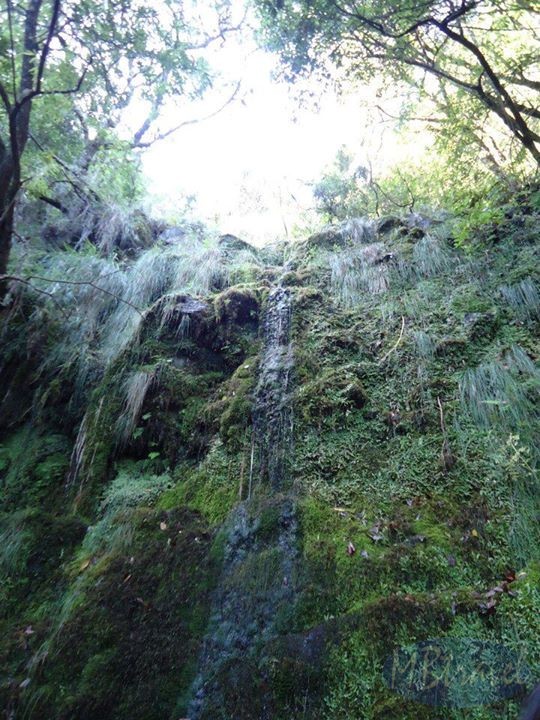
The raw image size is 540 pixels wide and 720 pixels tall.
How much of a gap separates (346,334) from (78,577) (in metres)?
3.48

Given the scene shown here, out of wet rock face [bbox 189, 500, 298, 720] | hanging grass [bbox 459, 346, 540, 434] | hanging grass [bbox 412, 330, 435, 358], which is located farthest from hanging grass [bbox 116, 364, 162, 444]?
hanging grass [bbox 459, 346, 540, 434]

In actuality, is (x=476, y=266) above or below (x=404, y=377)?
above

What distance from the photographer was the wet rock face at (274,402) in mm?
3723

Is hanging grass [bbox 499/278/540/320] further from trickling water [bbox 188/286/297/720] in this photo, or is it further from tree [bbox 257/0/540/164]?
trickling water [bbox 188/286/297/720]

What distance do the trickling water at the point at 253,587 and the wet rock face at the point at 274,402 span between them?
0.01m

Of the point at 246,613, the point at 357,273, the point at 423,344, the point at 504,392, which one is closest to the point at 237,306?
the point at 357,273

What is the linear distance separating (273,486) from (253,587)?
2.79 ft

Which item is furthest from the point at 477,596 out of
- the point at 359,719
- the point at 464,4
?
the point at 464,4

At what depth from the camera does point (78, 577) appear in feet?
10.6

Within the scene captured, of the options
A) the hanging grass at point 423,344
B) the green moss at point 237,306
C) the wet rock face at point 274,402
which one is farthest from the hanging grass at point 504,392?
the green moss at point 237,306

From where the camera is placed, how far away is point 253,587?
284 centimetres

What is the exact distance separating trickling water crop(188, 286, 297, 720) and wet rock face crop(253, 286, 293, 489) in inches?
0.4

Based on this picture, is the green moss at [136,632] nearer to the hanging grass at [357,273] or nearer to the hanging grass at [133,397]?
the hanging grass at [133,397]

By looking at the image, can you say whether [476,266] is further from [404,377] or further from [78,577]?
[78,577]
